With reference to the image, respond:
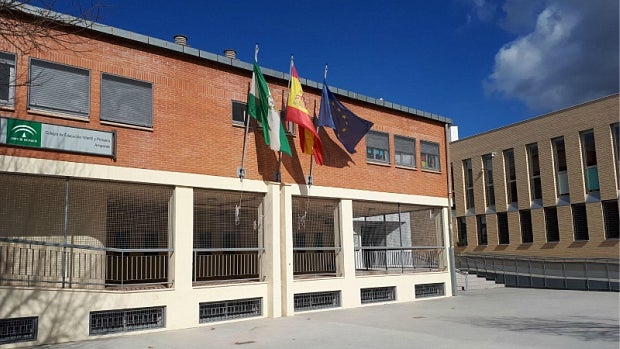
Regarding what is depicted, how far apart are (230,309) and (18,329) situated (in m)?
5.28

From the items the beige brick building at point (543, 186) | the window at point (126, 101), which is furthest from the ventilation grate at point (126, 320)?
the beige brick building at point (543, 186)

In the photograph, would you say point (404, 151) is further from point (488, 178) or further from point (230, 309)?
point (488, 178)

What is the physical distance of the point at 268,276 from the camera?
620 inches

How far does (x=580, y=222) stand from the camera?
27.1 metres

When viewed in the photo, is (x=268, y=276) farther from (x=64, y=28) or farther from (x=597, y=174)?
(x=597, y=174)

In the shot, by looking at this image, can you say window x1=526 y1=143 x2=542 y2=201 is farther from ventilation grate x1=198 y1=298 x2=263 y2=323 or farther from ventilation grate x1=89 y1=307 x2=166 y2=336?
ventilation grate x1=89 y1=307 x2=166 y2=336

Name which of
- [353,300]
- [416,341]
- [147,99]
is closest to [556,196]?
[353,300]

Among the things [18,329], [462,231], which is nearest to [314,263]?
[18,329]

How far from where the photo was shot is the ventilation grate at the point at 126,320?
12.5 meters

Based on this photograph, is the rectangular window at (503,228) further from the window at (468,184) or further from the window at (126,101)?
the window at (126,101)

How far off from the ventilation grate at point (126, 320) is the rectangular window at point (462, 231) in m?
24.1

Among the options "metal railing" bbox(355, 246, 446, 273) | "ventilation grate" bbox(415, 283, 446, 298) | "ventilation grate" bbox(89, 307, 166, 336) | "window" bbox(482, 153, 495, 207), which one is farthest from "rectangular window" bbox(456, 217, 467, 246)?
"ventilation grate" bbox(89, 307, 166, 336)

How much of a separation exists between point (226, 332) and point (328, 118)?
7344 mm

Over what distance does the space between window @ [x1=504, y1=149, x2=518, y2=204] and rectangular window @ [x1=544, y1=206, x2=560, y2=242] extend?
2.29 m
